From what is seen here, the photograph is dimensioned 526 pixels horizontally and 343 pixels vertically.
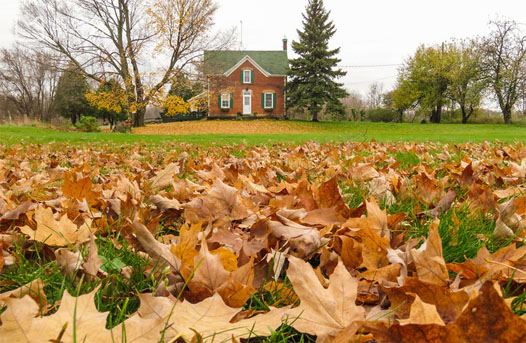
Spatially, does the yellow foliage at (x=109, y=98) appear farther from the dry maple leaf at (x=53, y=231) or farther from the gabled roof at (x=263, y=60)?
the dry maple leaf at (x=53, y=231)

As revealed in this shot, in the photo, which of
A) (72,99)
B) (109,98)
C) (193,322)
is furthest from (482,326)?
(72,99)

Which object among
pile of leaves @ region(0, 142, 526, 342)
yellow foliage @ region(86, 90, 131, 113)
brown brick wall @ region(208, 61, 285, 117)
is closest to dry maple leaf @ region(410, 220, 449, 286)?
pile of leaves @ region(0, 142, 526, 342)

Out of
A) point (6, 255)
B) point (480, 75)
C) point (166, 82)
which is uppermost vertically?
point (480, 75)

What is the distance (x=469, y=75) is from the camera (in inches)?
1241

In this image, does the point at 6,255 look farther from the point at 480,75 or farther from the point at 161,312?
the point at 480,75

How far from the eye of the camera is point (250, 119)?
3231 centimetres

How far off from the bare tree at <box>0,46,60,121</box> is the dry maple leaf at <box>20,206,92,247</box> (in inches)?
1743

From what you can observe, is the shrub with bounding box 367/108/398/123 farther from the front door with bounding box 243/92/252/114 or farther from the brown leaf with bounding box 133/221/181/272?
the brown leaf with bounding box 133/221/181/272

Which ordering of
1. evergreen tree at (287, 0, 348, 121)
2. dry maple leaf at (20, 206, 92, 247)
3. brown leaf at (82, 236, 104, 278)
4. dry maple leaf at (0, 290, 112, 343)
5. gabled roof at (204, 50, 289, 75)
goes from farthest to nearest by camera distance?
1. gabled roof at (204, 50, 289, 75)
2. evergreen tree at (287, 0, 348, 121)
3. dry maple leaf at (20, 206, 92, 247)
4. brown leaf at (82, 236, 104, 278)
5. dry maple leaf at (0, 290, 112, 343)

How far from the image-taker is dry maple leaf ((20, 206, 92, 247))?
111 centimetres

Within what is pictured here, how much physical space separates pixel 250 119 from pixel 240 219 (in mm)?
31383

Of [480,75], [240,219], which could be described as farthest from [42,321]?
[480,75]

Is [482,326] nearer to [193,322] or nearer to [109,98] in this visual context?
[193,322]

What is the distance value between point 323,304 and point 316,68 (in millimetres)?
30220
